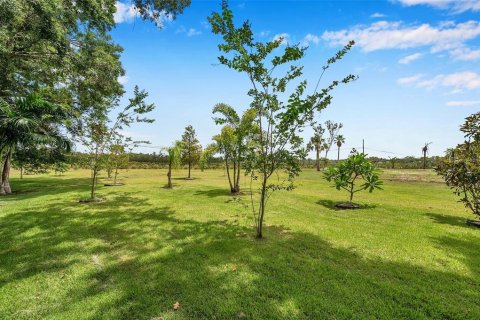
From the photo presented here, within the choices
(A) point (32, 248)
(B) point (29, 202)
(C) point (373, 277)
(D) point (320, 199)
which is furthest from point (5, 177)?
(C) point (373, 277)

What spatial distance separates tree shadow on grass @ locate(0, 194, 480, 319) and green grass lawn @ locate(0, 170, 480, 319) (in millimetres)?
26

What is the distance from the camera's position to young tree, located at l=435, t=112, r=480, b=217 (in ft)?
34.2

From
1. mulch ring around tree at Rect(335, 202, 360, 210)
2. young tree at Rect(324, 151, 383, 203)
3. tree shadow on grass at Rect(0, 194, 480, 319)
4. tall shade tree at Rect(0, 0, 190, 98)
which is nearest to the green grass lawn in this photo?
tree shadow on grass at Rect(0, 194, 480, 319)

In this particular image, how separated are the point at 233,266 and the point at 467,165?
10580 millimetres

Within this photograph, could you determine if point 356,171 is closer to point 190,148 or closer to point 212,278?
point 212,278

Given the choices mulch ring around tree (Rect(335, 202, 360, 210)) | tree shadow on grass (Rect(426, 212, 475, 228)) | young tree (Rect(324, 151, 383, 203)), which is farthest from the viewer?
young tree (Rect(324, 151, 383, 203))

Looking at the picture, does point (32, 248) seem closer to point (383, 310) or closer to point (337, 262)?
point (337, 262)

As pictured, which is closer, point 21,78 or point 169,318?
point 169,318

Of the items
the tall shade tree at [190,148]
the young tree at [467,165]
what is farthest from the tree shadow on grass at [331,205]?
the tall shade tree at [190,148]

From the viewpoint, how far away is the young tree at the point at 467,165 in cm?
1042

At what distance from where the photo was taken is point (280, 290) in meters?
5.05

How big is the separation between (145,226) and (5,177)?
53.0 feet

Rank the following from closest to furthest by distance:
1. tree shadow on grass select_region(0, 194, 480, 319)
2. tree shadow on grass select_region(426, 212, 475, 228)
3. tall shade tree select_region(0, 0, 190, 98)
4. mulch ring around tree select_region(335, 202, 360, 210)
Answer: tree shadow on grass select_region(0, 194, 480, 319) < tall shade tree select_region(0, 0, 190, 98) < tree shadow on grass select_region(426, 212, 475, 228) < mulch ring around tree select_region(335, 202, 360, 210)

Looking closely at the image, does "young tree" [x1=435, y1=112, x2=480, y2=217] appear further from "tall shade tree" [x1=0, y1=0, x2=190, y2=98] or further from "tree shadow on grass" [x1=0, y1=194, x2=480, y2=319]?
"tall shade tree" [x1=0, y1=0, x2=190, y2=98]
